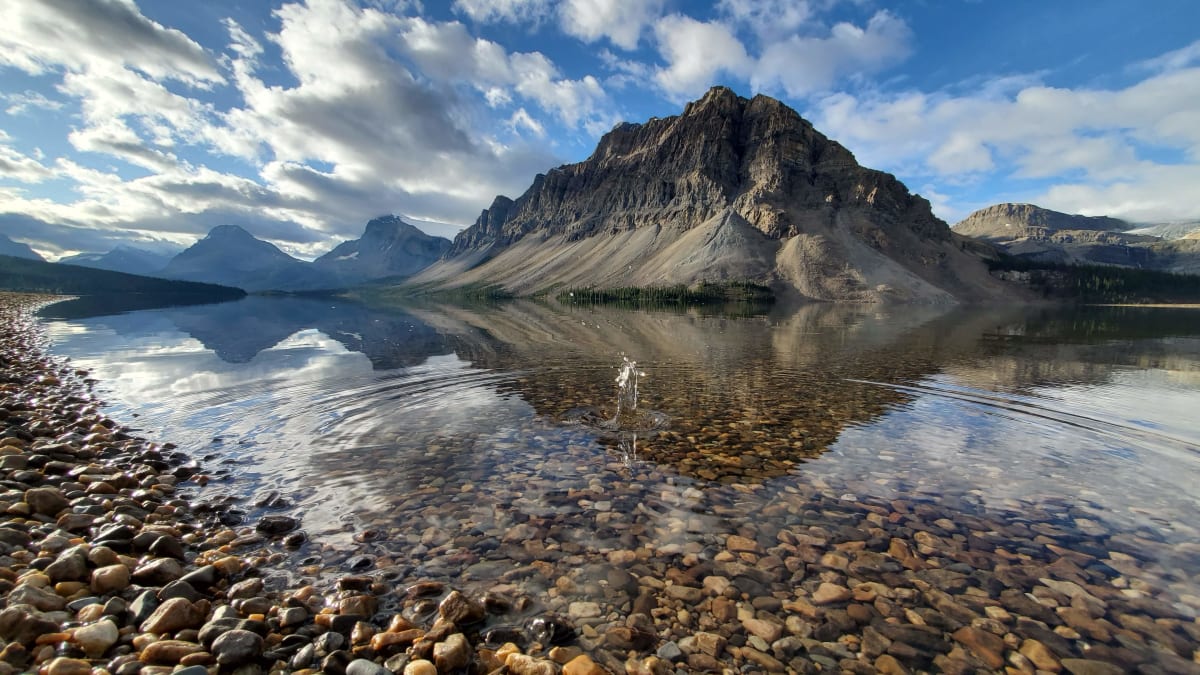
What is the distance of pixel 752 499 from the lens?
1117 centimetres

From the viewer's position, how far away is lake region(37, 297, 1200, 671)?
7.27 m

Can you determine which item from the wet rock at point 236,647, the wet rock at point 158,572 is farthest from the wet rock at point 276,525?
the wet rock at point 236,647

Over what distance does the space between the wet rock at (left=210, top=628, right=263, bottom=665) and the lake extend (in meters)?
1.86

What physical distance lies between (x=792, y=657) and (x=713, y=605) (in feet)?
4.27

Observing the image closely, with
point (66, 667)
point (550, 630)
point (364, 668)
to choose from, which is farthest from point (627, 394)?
point (66, 667)

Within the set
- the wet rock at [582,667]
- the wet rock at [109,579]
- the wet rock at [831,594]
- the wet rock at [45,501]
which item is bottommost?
the wet rock at [831,594]

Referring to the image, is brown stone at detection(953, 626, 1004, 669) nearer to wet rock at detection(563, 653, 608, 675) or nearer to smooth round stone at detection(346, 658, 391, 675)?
wet rock at detection(563, 653, 608, 675)

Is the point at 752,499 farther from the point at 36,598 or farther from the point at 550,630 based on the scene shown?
the point at 36,598

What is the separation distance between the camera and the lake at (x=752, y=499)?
23.9 feet

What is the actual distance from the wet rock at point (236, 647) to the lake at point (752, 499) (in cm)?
186

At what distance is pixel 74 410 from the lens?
56.4 ft

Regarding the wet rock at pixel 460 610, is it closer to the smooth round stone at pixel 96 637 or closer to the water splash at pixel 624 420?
the smooth round stone at pixel 96 637

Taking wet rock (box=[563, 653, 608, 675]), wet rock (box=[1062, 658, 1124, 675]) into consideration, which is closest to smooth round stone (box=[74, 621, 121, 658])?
wet rock (box=[563, 653, 608, 675])

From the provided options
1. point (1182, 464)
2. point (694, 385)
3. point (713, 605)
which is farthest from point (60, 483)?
point (1182, 464)
